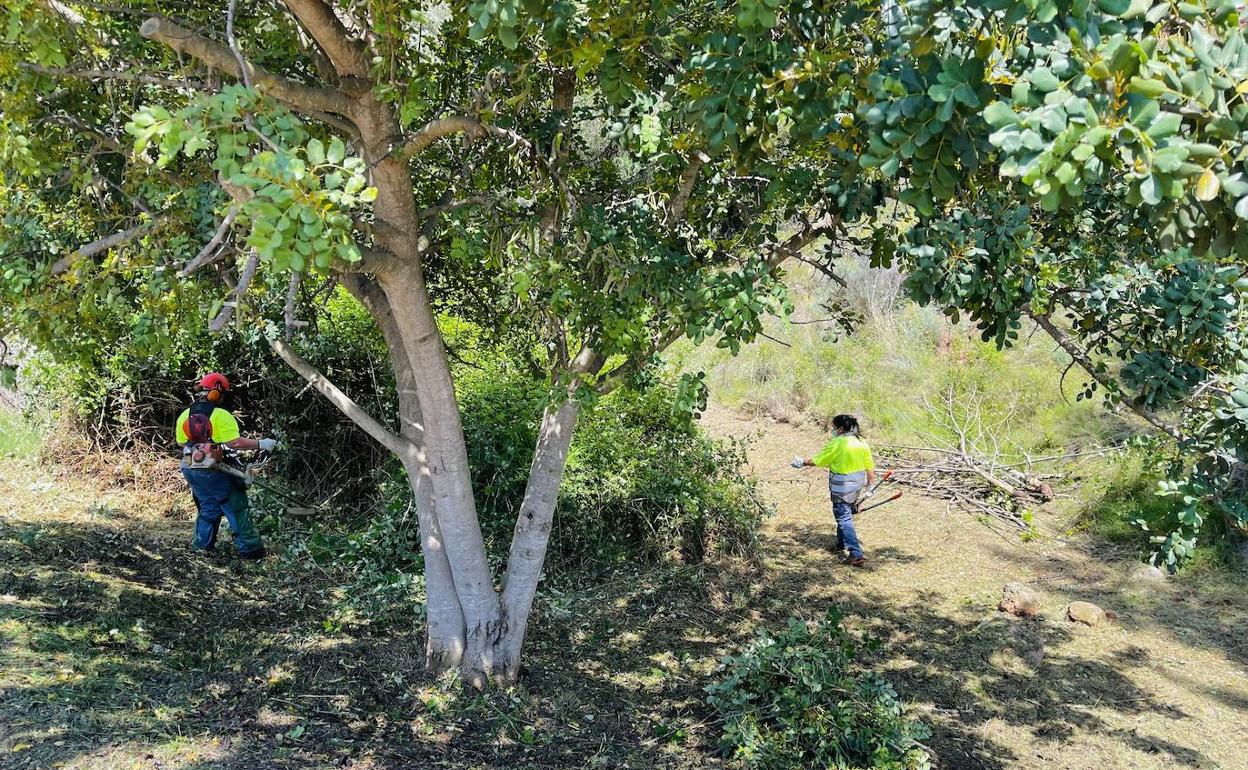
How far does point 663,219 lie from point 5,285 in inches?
130

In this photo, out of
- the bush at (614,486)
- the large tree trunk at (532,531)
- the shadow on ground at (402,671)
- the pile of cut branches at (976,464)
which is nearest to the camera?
the shadow on ground at (402,671)

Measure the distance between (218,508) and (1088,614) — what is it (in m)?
6.71

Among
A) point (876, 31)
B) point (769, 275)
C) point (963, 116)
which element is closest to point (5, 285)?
point (769, 275)

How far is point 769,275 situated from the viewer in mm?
4148

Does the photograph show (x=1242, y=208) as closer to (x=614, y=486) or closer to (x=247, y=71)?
(x=247, y=71)

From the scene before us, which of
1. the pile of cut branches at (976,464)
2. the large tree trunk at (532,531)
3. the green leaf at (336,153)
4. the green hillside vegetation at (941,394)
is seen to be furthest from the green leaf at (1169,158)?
the pile of cut branches at (976,464)

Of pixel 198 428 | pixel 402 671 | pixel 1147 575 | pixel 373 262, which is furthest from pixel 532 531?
pixel 1147 575

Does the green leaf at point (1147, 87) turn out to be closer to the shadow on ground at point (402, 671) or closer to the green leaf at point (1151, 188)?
the green leaf at point (1151, 188)

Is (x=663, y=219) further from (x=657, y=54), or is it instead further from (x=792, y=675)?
(x=792, y=675)

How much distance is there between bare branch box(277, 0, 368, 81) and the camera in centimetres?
378

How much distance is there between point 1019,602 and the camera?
7.19 m

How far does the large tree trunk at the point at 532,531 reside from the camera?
5.29 m

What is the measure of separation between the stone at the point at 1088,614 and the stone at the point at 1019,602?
25 cm

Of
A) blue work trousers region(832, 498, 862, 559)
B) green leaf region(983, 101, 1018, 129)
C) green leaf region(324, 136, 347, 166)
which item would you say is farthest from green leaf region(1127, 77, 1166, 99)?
blue work trousers region(832, 498, 862, 559)
